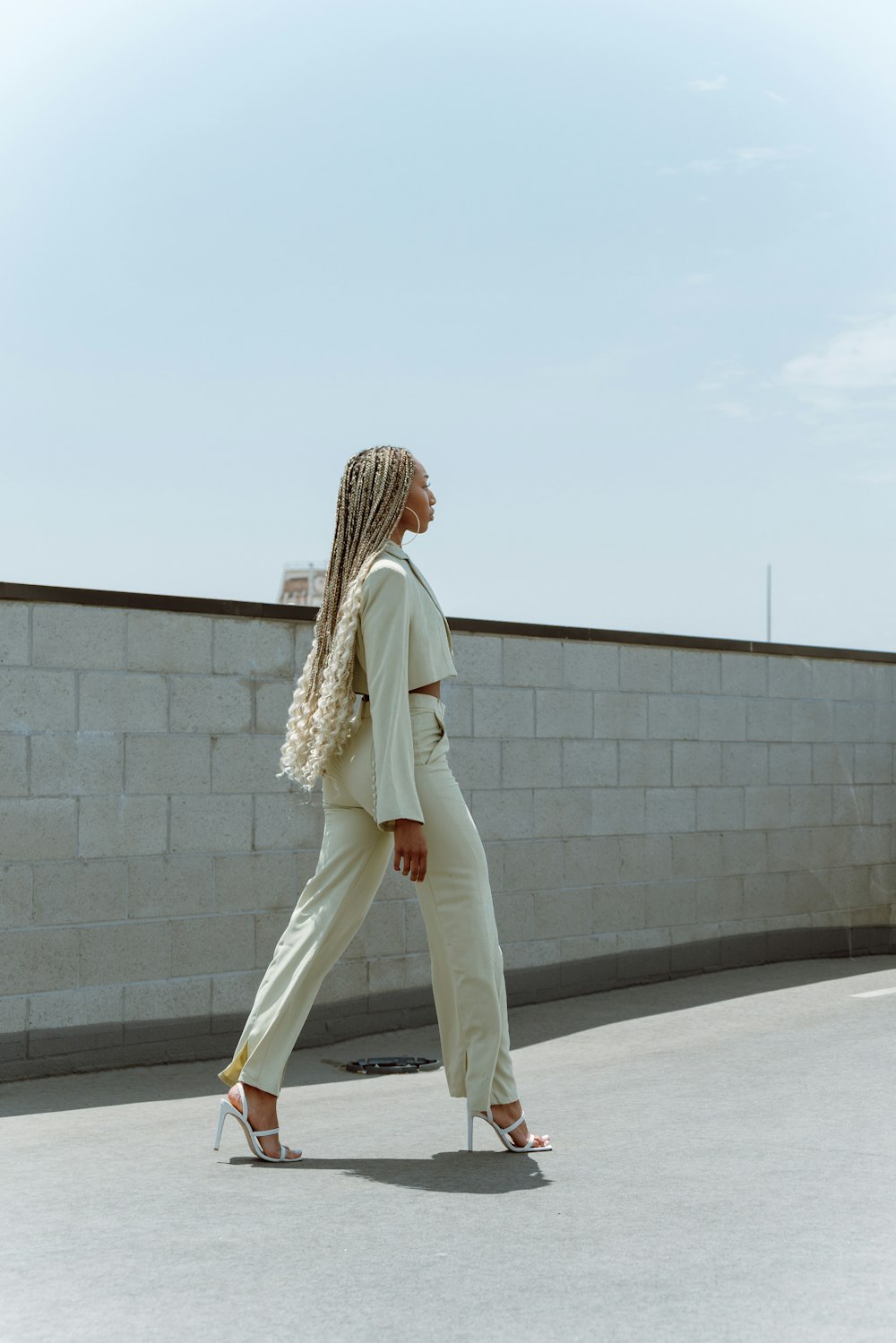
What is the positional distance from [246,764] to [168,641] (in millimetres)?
667

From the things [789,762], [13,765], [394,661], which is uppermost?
[394,661]

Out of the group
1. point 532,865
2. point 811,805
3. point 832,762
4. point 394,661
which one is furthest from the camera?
point 832,762

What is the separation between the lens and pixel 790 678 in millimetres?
9195

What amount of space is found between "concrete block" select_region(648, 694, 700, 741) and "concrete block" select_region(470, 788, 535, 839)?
1.05m

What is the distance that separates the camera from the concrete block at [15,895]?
227 inches

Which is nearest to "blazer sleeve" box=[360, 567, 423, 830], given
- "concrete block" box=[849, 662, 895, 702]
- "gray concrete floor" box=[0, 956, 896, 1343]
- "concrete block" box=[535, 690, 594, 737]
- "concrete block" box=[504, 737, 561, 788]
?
"gray concrete floor" box=[0, 956, 896, 1343]

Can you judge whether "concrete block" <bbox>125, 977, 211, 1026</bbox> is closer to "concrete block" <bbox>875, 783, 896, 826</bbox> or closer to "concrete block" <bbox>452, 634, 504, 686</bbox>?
"concrete block" <bbox>452, 634, 504, 686</bbox>

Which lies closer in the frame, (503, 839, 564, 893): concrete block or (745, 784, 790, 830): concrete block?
(503, 839, 564, 893): concrete block

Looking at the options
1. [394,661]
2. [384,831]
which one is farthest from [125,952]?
[394,661]

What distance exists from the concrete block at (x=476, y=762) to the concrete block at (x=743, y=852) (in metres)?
1.88

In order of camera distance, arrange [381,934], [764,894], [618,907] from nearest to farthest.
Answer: [381,934] → [618,907] → [764,894]

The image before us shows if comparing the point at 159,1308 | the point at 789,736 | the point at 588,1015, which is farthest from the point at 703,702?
the point at 159,1308

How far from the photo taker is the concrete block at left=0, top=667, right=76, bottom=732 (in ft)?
19.0

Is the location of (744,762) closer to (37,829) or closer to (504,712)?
(504,712)
